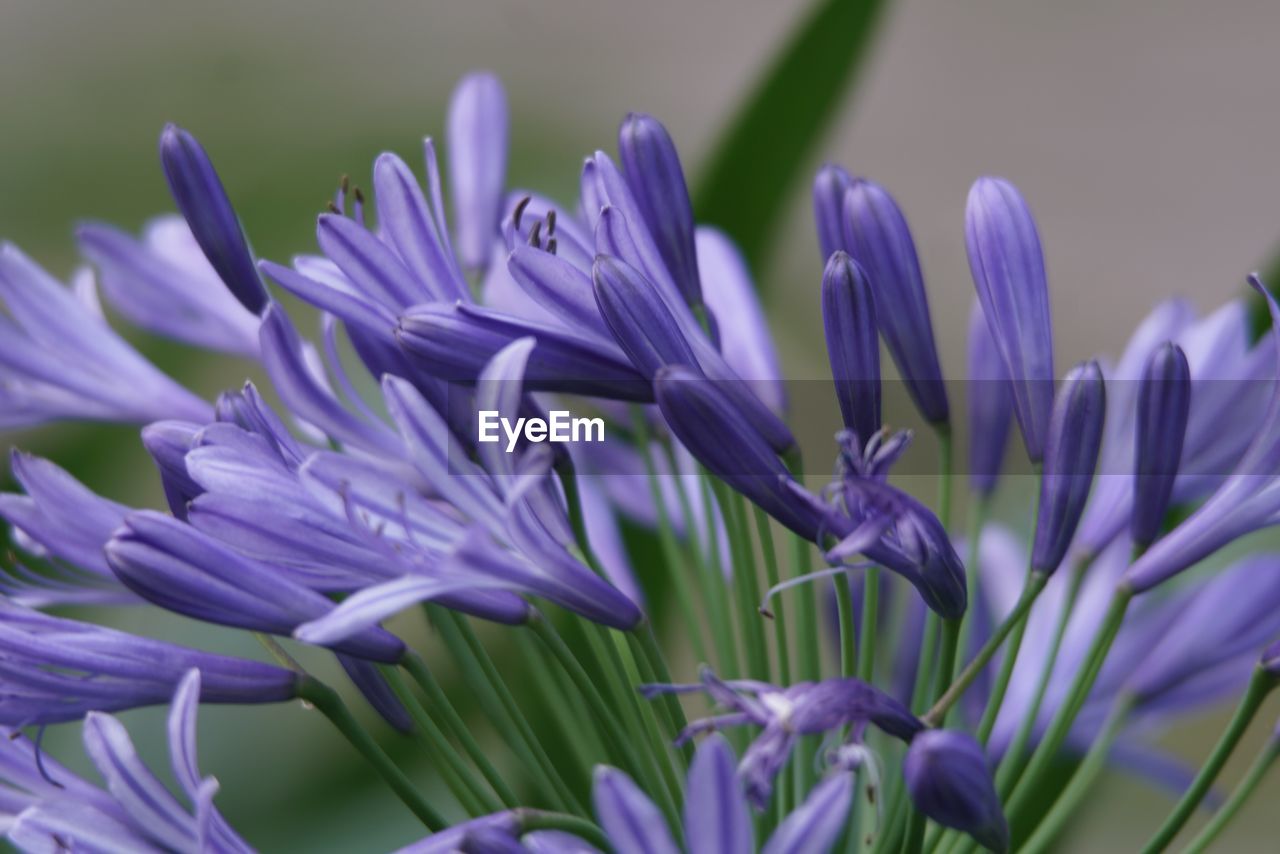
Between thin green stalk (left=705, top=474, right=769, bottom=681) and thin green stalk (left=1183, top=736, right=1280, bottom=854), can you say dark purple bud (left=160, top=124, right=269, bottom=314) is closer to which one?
thin green stalk (left=705, top=474, right=769, bottom=681)

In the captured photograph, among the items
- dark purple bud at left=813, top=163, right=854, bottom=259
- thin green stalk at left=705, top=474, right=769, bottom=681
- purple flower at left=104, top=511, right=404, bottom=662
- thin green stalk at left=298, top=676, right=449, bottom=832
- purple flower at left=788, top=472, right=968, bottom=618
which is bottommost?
thin green stalk at left=298, top=676, right=449, bottom=832

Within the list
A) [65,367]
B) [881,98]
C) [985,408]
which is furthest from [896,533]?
[881,98]

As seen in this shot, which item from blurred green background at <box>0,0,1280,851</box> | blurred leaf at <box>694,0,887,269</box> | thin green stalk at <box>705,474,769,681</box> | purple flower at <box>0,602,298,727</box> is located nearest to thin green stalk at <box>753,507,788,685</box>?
thin green stalk at <box>705,474,769,681</box>

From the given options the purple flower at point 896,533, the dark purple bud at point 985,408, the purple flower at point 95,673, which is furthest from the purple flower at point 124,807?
the dark purple bud at point 985,408

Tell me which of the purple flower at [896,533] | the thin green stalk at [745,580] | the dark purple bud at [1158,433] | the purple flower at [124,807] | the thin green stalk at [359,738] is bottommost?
the purple flower at [124,807]

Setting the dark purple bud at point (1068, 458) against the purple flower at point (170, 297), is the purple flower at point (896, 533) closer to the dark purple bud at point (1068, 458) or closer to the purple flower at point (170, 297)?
the dark purple bud at point (1068, 458)
